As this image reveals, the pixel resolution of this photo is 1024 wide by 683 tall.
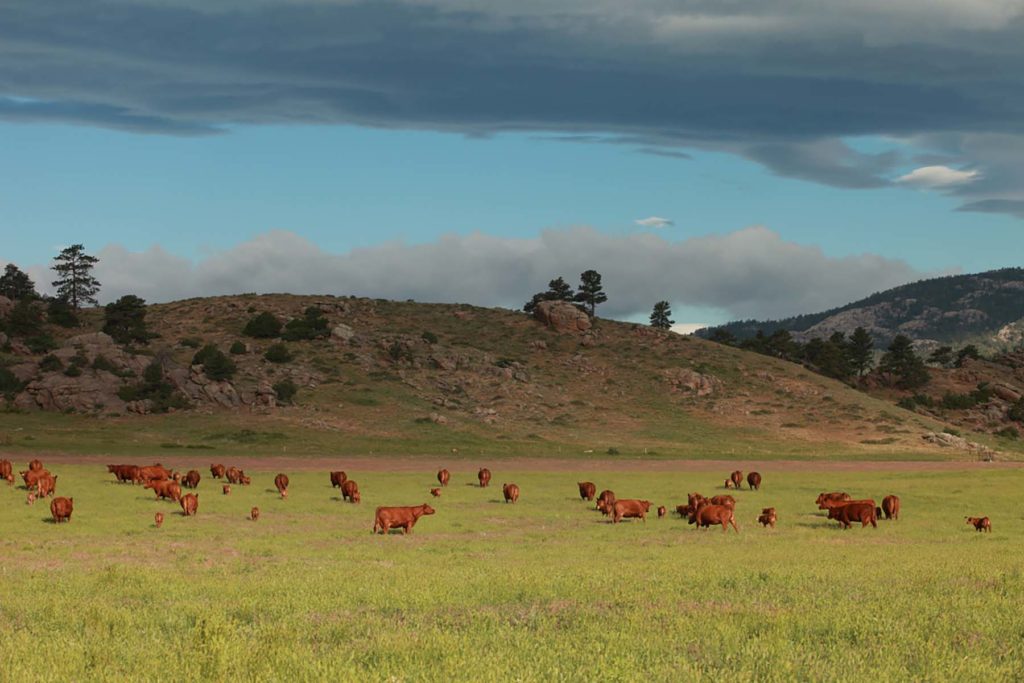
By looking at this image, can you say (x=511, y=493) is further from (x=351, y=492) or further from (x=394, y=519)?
(x=394, y=519)

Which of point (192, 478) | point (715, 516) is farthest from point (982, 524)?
point (192, 478)

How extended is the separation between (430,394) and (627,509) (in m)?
79.7

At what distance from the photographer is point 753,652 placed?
40.3ft

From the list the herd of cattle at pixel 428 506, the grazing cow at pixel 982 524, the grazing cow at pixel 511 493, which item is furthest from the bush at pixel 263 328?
the grazing cow at pixel 982 524

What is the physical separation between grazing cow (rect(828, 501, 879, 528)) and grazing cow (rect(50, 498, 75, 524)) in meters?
25.7

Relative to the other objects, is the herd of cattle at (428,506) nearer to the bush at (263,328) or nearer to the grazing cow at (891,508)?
the grazing cow at (891,508)

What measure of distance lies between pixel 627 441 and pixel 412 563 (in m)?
79.1

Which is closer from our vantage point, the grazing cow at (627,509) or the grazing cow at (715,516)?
the grazing cow at (715,516)

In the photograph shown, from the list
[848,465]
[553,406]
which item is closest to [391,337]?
[553,406]

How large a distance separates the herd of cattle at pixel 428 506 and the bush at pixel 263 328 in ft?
257

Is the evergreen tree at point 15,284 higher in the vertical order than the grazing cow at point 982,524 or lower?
higher

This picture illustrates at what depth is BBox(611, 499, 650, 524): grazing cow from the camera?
3351 centimetres

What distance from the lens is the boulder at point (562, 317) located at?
14700cm

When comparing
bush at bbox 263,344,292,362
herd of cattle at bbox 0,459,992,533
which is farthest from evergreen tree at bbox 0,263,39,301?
herd of cattle at bbox 0,459,992,533
